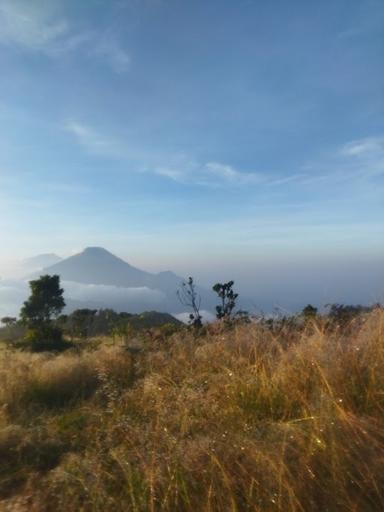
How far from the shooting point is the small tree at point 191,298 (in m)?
15.8

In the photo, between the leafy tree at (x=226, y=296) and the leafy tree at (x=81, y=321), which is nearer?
the leafy tree at (x=226, y=296)

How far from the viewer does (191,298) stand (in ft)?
53.0

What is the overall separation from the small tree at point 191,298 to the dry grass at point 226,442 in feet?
33.6

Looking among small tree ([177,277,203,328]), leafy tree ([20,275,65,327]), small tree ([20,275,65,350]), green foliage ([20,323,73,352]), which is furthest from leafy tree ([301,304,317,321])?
leafy tree ([20,275,65,327])

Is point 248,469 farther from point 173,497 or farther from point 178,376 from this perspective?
point 178,376

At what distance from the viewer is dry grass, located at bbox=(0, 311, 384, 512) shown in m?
2.40

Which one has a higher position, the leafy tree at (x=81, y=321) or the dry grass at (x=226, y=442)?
the dry grass at (x=226, y=442)

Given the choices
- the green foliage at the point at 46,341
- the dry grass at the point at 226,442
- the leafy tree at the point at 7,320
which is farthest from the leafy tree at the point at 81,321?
the dry grass at the point at 226,442

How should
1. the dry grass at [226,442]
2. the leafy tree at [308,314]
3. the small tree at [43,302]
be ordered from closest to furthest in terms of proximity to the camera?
the dry grass at [226,442]
the leafy tree at [308,314]
the small tree at [43,302]

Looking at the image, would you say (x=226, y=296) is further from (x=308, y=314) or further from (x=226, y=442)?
(x=226, y=442)

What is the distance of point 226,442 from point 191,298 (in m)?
13.2

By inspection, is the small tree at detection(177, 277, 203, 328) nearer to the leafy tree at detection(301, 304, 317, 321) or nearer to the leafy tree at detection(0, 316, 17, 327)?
the leafy tree at detection(301, 304, 317, 321)

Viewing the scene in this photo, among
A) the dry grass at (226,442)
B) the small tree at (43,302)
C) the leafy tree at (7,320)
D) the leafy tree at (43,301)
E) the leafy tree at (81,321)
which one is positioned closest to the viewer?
the dry grass at (226,442)

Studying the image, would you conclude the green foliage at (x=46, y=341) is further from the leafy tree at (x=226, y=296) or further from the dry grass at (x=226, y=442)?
the dry grass at (x=226, y=442)
